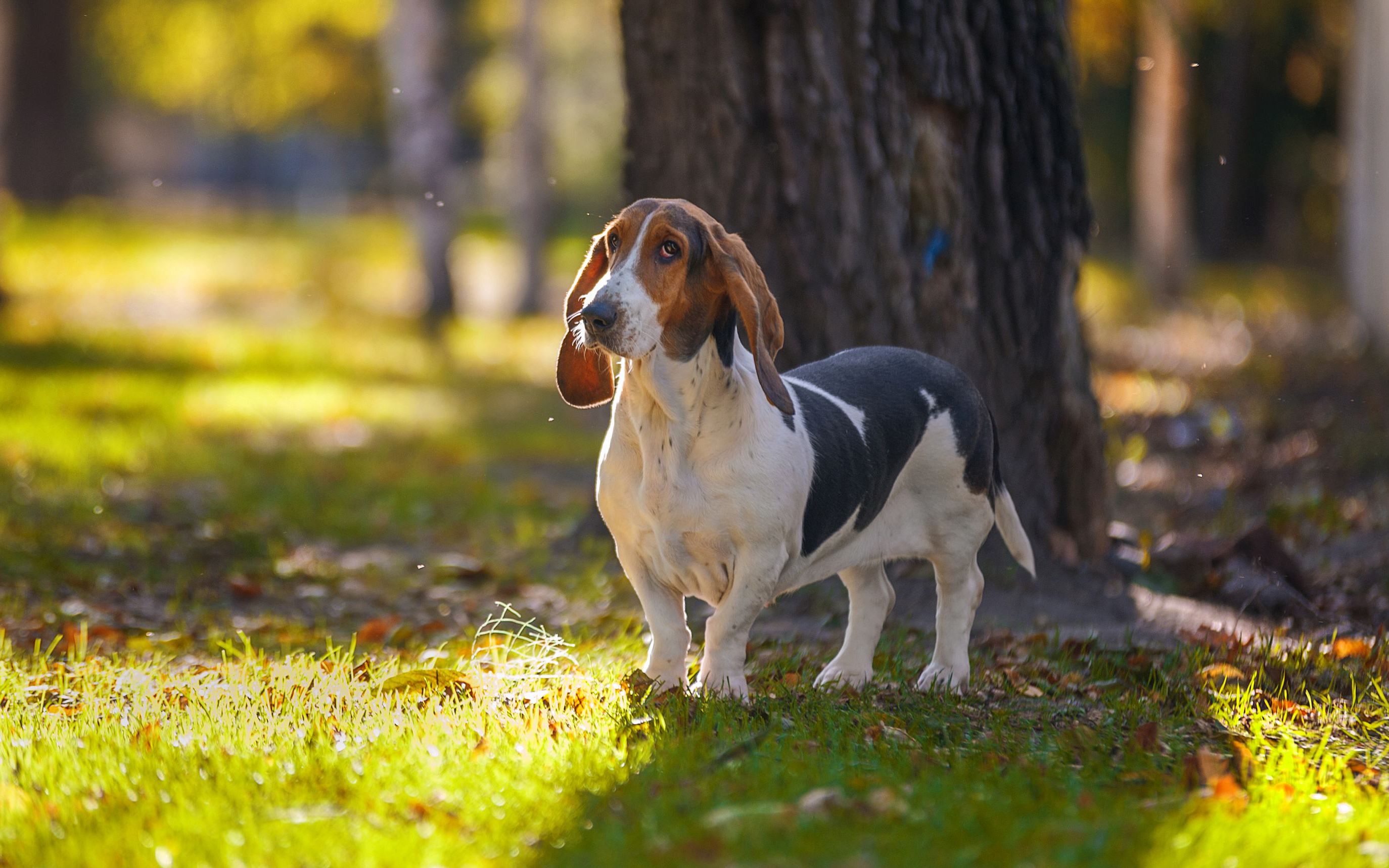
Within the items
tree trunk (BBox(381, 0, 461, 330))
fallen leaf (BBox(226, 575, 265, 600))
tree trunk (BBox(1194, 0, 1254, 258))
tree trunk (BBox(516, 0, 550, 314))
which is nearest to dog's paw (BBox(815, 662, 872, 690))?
fallen leaf (BBox(226, 575, 265, 600))

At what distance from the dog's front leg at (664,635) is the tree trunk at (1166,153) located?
15.9 metres

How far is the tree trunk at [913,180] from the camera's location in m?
5.92

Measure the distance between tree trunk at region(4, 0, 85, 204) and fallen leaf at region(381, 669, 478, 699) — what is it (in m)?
21.2

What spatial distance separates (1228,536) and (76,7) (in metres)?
25.2

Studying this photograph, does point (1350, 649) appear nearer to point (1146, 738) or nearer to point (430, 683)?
point (1146, 738)

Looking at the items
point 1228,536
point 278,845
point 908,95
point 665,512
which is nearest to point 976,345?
point 908,95

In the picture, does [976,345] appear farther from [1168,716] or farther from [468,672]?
[468,672]

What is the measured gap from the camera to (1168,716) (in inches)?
169

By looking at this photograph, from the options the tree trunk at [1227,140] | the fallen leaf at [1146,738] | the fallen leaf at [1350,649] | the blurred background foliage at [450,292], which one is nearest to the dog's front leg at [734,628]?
the fallen leaf at [1146,738]

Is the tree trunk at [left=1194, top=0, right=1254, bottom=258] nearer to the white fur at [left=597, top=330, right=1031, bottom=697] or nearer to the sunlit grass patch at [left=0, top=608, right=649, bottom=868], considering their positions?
the white fur at [left=597, top=330, right=1031, bottom=697]

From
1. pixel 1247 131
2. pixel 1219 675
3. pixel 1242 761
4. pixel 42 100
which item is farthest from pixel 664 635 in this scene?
pixel 1247 131

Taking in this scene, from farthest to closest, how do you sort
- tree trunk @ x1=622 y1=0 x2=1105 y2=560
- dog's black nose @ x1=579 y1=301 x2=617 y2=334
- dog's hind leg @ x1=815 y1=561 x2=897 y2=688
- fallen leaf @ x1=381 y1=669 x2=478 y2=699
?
tree trunk @ x1=622 y1=0 x2=1105 y2=560 → dog's hind leg @ x1=815 y1=561 x2=897 y2=688 → fallen leaf @ x1=381 y1=669 x2=478 y2=699 → dog's black nose @ x1=579 y1=301 x2=617 y2=334

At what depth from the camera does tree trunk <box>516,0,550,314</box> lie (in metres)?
19.5

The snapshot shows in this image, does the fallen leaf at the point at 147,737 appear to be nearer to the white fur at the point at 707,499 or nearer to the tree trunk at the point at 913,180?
the white fur at the point at 707,499
